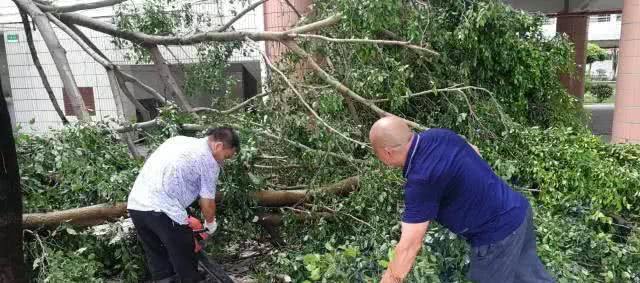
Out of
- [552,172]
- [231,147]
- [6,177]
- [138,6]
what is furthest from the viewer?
[138,6]

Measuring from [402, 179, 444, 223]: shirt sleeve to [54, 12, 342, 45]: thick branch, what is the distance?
2.60 meters

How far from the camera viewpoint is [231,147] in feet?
10.7

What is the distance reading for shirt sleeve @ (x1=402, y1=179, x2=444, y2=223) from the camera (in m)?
2.25

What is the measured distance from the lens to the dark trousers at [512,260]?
2498 mm

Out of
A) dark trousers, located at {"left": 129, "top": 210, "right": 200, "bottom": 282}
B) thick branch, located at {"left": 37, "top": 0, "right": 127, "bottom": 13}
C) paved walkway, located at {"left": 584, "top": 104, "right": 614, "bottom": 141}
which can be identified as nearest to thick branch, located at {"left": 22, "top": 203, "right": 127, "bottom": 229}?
dark trousers, located at {"left": 129, "top": 210, "right": 200, "bottom": 282}

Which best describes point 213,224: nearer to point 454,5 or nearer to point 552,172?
point 552,172

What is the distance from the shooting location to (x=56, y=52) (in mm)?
5312

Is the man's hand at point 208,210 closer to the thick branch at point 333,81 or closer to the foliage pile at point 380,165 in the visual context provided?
the foliage pile at point 380,165

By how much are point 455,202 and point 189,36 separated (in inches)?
157

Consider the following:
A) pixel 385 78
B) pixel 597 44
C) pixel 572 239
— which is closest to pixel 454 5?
pixel 385 78

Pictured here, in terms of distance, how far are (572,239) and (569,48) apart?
250 cm

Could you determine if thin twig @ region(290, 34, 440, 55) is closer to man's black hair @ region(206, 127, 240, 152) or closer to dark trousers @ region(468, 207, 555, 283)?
man's black hair @ region(206, 127, 240, 152)

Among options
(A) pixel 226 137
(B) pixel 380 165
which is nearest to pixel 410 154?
(A) pixel 226 137

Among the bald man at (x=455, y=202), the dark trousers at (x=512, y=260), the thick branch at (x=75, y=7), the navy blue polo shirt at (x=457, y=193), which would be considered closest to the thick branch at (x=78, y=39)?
the thick branch at (x=75, y=7)
